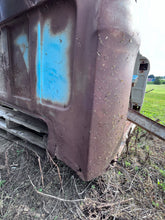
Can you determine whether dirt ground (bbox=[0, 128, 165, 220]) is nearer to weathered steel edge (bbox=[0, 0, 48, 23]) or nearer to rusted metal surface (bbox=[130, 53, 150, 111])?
rusted metal surface (bbox=[130, 53, 150, 111])

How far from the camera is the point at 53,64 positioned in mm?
1080

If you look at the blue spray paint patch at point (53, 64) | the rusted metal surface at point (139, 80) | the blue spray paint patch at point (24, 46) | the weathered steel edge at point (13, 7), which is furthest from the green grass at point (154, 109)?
the weathered steel edge at point (13, 7)

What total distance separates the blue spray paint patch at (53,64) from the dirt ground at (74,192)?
66cm

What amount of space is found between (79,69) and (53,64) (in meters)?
0.29

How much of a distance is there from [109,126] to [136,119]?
1.71ft

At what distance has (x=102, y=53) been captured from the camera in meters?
0.86

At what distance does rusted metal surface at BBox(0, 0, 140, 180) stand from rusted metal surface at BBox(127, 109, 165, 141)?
11.1 inches

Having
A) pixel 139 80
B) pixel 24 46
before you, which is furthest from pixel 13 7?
pixel 139 80

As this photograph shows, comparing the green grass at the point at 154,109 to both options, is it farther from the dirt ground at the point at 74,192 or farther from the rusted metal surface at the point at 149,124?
the dirt ground at the point at 74,192

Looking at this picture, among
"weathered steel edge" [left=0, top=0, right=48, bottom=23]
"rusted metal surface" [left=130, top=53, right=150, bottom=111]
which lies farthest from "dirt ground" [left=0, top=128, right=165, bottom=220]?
"weathered steel edge" [left=0, top=0, right=48, bottom=23]

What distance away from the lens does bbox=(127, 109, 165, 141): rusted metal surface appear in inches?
A: 51.1

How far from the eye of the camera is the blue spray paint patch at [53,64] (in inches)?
39.8

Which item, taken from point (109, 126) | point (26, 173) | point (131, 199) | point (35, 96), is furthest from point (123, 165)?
point (35, 96)

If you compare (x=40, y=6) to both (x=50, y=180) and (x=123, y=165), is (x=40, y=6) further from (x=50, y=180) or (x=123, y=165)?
(x=123, y=165)
